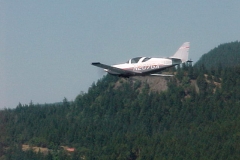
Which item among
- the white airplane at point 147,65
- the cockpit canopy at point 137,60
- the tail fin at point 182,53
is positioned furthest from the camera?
the cockpit canopy at point 137,60

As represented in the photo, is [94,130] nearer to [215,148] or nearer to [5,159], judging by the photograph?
[5,159]

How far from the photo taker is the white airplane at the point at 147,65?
2398 inches

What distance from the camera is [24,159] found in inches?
6038

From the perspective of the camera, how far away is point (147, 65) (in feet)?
203

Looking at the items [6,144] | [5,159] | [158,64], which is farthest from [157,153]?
[158,64]

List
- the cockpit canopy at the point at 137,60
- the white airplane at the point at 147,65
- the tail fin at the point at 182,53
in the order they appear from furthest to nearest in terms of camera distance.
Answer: the cockpit canopy at the point at 137,60, the tail fin at the point at 182,53, the white airplane at the point at 147,65

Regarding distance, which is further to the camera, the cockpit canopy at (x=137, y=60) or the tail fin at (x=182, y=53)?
the cockpit canopy at (x=137, y=60)

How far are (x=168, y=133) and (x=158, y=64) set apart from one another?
117658 millimetres

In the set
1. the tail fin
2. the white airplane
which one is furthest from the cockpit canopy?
the tail fin

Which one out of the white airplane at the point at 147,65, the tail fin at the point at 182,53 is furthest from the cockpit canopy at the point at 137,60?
the tail fin at the point at 182,53

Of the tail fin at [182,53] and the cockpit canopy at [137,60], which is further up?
the tail fin at [182,53]

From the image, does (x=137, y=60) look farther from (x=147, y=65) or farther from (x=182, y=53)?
(x=182, y=53)

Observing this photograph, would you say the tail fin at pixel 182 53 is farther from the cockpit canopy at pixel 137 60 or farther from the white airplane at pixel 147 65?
the cockpit canopy at pixel 137 60

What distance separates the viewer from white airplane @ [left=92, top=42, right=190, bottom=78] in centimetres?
6091
